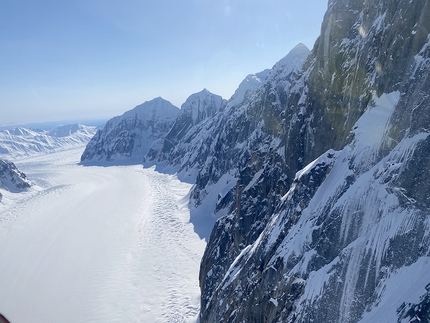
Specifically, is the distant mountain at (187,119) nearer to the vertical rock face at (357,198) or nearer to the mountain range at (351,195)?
the mountain range at (351,195)

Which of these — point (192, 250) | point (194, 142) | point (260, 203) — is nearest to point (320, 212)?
point (260, 203)

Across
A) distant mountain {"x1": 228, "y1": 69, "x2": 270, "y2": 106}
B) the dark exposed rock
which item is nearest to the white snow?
the dark exposed rock

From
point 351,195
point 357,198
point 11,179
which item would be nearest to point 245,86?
point 351,195

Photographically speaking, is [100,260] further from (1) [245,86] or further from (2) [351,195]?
(1) [245,86]

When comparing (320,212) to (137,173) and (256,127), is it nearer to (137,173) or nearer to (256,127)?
(256,127)

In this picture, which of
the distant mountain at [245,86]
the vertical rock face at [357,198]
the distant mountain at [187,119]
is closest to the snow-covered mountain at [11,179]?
the distant mountain at [187,119]
